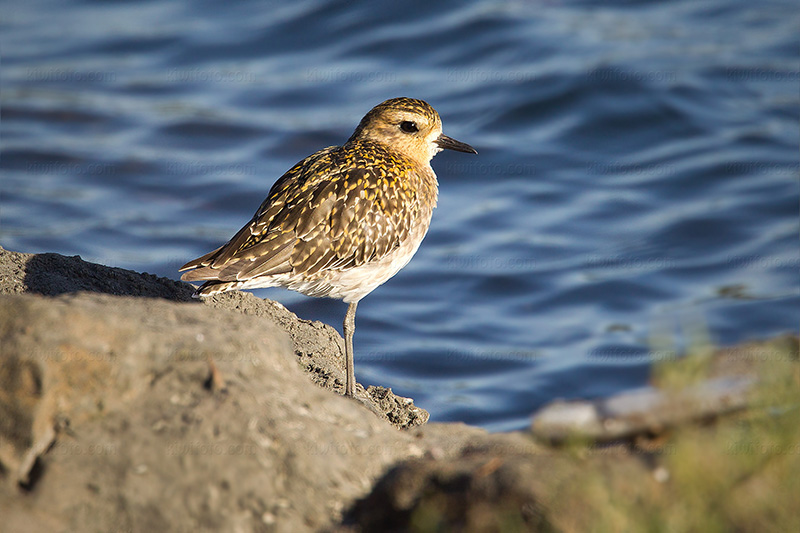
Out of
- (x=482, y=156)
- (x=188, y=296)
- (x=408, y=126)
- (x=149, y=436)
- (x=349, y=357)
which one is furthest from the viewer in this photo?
(x=482, y=156)

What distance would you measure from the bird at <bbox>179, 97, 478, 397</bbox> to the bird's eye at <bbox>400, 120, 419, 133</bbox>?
0.35 meters

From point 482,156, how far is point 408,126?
23.9ft

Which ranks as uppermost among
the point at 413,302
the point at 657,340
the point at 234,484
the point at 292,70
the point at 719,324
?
the point at 292,70

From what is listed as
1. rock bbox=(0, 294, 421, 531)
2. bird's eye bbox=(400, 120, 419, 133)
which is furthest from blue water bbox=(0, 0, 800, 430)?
rock bbox=(0, 294, 421, 531)

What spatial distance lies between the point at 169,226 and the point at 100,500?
10.2 meters

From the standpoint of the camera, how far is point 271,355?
5.05 m

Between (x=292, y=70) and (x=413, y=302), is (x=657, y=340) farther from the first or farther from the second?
(x=292, y=70)

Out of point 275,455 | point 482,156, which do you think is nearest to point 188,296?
point 275,455

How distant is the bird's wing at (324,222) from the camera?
7.56 metres

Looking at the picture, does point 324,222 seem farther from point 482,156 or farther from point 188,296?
point 482,156

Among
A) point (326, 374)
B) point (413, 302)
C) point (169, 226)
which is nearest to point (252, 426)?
point (326, 374)

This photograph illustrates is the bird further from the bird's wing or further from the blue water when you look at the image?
the blue water

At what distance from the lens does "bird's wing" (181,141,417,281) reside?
756cm

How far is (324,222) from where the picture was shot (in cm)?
787
